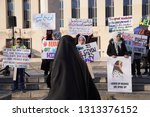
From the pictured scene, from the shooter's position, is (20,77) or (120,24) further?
(120,24)

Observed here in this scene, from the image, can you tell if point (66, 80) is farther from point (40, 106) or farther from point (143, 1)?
point (143, 1)

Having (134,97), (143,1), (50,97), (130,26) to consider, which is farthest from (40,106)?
(143,1)

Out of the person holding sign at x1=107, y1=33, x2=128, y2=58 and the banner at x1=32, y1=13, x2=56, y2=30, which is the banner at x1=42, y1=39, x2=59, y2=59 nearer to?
the banner at x1=32, y1=13, x2=56, y2=30

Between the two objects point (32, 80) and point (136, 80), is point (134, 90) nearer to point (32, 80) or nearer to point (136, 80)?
point (136, 80)

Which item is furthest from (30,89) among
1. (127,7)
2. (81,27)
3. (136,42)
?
(127,7)

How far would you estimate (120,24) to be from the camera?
12742 millimetres

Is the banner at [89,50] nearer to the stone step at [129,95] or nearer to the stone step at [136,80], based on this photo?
the stone step at [136,80]

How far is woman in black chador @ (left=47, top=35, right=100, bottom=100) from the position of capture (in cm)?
371

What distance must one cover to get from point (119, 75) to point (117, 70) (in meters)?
0.14

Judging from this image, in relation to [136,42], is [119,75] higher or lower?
lower

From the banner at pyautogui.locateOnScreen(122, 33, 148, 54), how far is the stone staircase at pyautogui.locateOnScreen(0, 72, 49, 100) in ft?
8.62

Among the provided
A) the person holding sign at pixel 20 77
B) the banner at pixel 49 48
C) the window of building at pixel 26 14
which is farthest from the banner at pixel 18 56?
the window of building at pixel 26 14

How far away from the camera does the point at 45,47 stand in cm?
1316

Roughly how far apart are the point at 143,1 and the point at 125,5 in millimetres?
2109
